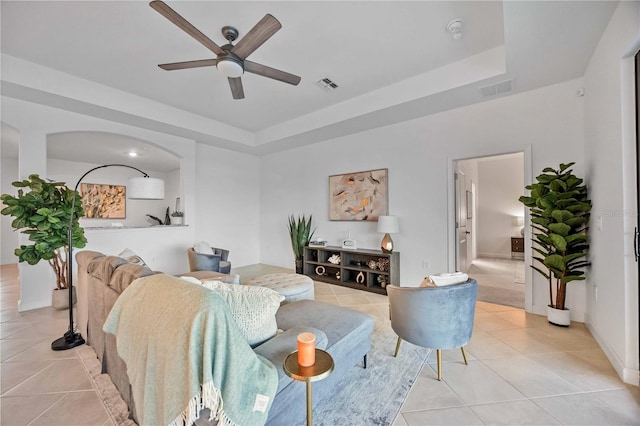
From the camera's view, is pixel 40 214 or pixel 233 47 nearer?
pixel 233 47

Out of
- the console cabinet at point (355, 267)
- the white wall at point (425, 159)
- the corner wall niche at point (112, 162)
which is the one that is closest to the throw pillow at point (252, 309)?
the console cabinet at point (355, 267)

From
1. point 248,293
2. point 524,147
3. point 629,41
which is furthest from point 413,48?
point 248,293

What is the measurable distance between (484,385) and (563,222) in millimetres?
1937

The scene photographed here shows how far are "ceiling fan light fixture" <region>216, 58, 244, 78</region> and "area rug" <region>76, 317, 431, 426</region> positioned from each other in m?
2.64

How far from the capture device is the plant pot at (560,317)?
2826 millimetres

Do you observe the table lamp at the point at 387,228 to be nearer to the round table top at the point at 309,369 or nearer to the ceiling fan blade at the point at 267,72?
the ceiling fan blade at the point at 267,72

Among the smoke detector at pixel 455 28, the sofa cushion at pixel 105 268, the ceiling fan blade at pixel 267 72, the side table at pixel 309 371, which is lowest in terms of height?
the side table at pixel 309 371

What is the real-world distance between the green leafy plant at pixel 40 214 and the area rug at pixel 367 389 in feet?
3.28

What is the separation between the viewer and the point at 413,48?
2816mm

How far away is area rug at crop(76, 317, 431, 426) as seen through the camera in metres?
1.62

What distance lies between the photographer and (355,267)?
443 cm

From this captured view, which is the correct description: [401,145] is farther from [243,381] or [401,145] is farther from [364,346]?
[243,381]

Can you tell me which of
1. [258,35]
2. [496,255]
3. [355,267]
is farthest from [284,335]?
[496,255]

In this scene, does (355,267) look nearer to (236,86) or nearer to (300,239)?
(300,239)
